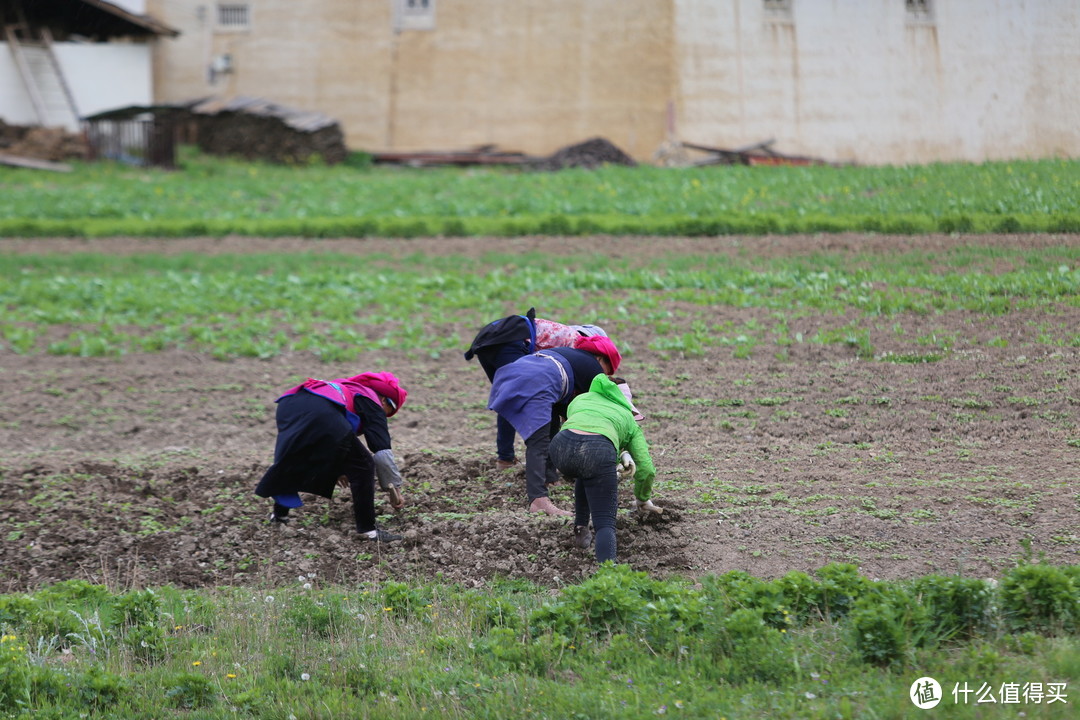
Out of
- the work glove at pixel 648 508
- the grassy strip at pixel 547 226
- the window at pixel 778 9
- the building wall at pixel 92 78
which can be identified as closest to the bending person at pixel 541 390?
the work glove at pixel 648 508

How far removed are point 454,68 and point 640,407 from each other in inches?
865

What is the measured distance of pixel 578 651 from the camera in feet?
17.3

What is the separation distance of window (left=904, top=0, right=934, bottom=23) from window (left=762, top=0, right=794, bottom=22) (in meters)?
3.04

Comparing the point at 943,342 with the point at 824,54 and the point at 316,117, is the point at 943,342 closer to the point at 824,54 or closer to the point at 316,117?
the point at 824,54

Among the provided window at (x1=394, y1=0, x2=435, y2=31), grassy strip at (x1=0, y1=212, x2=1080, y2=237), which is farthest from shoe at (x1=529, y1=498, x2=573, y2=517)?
window at (x1=394, y1=0, x2=435, y2=31)

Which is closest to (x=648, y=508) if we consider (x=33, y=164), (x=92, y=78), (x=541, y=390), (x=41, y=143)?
(x=541, y=390)

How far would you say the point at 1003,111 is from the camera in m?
26.5

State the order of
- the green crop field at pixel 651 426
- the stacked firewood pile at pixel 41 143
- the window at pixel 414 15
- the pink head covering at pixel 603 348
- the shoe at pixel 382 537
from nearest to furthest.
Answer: the green crop field at pixel 651 426
the shoe at pixel 382 537
the pink head covering at pixel 603 348
the stacked firewood pile at pixel 41 143
the window at pixel 414 15

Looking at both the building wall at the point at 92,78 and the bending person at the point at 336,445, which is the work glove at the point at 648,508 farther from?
the building wall at the point at 92,78

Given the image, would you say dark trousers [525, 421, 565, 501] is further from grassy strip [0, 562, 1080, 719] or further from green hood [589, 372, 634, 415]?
grassy strip [0, 562, 1080, 719]

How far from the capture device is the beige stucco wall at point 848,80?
88.7 ft

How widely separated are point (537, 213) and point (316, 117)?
12634 millimetres

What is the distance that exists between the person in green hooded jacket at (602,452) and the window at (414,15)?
25.4m

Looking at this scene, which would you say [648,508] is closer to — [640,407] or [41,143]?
[640,407]
